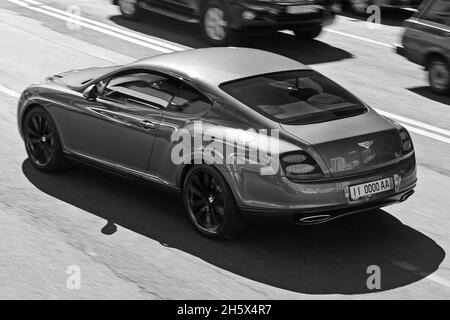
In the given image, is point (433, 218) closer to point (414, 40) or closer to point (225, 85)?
point (225, 85)

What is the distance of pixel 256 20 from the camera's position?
15.6m

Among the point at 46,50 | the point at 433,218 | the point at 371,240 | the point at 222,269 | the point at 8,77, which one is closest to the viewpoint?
the point at 222,269

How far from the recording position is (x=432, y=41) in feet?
44.6

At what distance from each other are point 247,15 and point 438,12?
3.22 metres

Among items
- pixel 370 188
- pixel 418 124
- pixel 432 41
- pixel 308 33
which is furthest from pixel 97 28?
pixel 370 188

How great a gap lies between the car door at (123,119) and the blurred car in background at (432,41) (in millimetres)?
5920

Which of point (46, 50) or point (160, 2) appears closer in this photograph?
point (46, 50)

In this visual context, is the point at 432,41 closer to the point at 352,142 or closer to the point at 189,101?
the point at 189,101

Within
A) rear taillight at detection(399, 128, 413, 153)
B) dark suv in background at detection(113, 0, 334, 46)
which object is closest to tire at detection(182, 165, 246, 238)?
rear taillight at detection(399, 128, 413, 153)

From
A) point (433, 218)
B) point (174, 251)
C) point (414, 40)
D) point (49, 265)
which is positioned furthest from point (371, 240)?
point (414, 40)

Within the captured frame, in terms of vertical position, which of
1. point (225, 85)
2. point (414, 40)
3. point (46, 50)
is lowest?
point (46, 50)

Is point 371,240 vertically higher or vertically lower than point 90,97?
lower

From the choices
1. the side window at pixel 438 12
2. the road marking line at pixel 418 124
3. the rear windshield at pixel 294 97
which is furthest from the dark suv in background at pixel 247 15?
the rear windshield at pixel 294 97

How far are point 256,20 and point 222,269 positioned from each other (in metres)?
8.50
